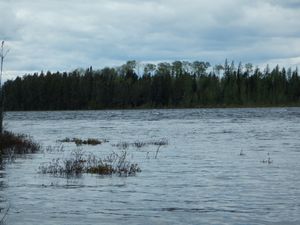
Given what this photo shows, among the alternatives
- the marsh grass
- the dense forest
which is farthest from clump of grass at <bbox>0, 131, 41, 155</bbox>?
the dense forest

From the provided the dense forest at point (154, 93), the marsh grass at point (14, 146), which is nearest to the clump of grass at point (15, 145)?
the marsh grass at point (14, 146)

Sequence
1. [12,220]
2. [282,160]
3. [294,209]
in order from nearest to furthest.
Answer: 1. [12,220]
2. [294,209]
3. [282,160]

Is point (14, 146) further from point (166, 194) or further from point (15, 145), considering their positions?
point (166, 194)

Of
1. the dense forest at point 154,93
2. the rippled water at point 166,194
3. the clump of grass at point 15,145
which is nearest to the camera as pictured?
the rippled water at point 166,194

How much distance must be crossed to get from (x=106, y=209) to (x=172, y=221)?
2.11 m

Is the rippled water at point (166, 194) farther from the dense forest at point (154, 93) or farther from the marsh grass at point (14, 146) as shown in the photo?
the dense forest at point (154, 93)

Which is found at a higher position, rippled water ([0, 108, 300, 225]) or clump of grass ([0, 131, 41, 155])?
clump of grass ([0, 131, 41, 155])

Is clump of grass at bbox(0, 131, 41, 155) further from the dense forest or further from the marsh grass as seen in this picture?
the dense forest

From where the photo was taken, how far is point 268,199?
16391 mm

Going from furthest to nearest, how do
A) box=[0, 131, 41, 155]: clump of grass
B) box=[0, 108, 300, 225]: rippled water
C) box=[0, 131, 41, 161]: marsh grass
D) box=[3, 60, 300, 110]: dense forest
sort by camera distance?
box=[3, 60, 300, 110]: dense forest
box=[0, 131, 41, 155]: clump of grass
box=[0, 131, 41, 161]: marsh grass
box=[0, 108, 300, 225]: rippled water

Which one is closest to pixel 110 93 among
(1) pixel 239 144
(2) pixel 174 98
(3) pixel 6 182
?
(2) pixel 174 98

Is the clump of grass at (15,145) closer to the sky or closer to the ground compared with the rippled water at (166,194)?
closer to the sky

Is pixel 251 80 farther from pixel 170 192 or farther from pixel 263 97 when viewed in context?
pixel 170 192

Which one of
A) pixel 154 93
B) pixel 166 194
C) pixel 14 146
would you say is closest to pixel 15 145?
pixel 14 146
